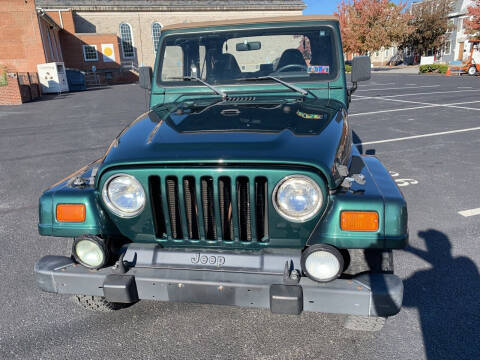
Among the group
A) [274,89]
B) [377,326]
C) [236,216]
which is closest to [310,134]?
[236,216]

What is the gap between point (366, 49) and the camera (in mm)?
42562

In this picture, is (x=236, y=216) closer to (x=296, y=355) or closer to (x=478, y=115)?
(x=296, y=355)

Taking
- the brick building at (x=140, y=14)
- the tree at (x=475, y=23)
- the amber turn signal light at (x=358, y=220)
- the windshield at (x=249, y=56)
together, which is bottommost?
the amber turn signal light at (x=358, y=220)

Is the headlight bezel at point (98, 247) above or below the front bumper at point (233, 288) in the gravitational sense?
above

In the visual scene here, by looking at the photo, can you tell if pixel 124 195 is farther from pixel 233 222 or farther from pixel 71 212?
pixel 233 222

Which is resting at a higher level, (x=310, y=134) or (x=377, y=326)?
(x=310, y=134)

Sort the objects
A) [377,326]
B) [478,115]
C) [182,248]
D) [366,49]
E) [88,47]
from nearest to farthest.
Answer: [182,248] < [377,326] < [478,115] < [88,47] < [366,49]

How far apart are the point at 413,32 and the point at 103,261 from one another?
50.2 metres

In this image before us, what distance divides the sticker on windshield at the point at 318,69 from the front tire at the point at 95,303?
2549 millimetres

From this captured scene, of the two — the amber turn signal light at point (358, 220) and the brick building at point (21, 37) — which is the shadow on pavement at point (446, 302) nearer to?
the amber turn signal light at point (358, 220)

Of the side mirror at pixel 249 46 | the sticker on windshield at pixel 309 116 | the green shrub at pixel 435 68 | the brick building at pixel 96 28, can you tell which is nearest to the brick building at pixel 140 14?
the brick building at pixel 96 28

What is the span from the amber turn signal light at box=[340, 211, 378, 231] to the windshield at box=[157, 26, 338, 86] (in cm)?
168

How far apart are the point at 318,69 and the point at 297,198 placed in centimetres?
179

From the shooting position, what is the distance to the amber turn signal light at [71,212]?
2291 mm
